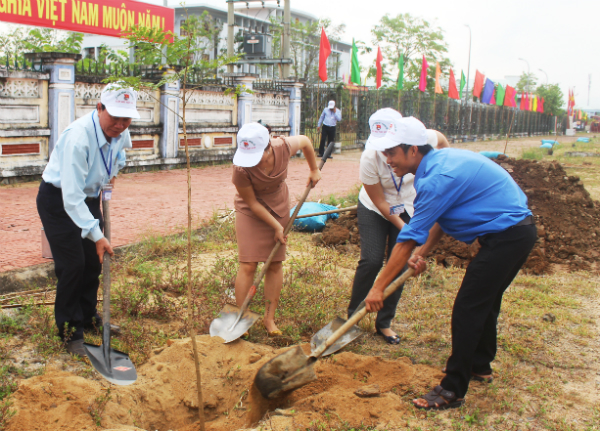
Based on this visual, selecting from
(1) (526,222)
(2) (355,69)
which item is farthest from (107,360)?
(2) (355,69)

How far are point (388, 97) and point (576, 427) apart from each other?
69.0 feet

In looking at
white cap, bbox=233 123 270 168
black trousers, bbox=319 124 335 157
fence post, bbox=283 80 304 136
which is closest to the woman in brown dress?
white cap, bbox=233 123 270 168

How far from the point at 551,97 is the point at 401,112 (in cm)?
3555

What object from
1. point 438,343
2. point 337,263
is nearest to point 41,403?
point 438,343

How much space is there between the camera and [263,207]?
3842mm

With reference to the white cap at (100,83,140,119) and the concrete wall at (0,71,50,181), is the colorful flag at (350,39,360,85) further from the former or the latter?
the white cap at (100,83,140,119)

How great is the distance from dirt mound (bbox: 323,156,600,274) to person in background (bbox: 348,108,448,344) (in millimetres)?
2245

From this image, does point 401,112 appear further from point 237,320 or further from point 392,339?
point 237,320

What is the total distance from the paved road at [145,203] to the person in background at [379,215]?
3.27m

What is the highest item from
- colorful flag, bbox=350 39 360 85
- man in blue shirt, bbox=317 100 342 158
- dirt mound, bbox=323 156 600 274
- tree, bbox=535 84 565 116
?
tree, bbox=535 84 565 116

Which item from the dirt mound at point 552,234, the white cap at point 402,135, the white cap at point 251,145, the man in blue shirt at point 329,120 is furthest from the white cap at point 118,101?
the man in blue shirt at point 329,120

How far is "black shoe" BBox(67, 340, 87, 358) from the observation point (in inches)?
137

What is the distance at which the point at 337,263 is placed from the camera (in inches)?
237

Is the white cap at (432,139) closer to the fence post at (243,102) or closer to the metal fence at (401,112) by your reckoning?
the metal fence at (401,112)
